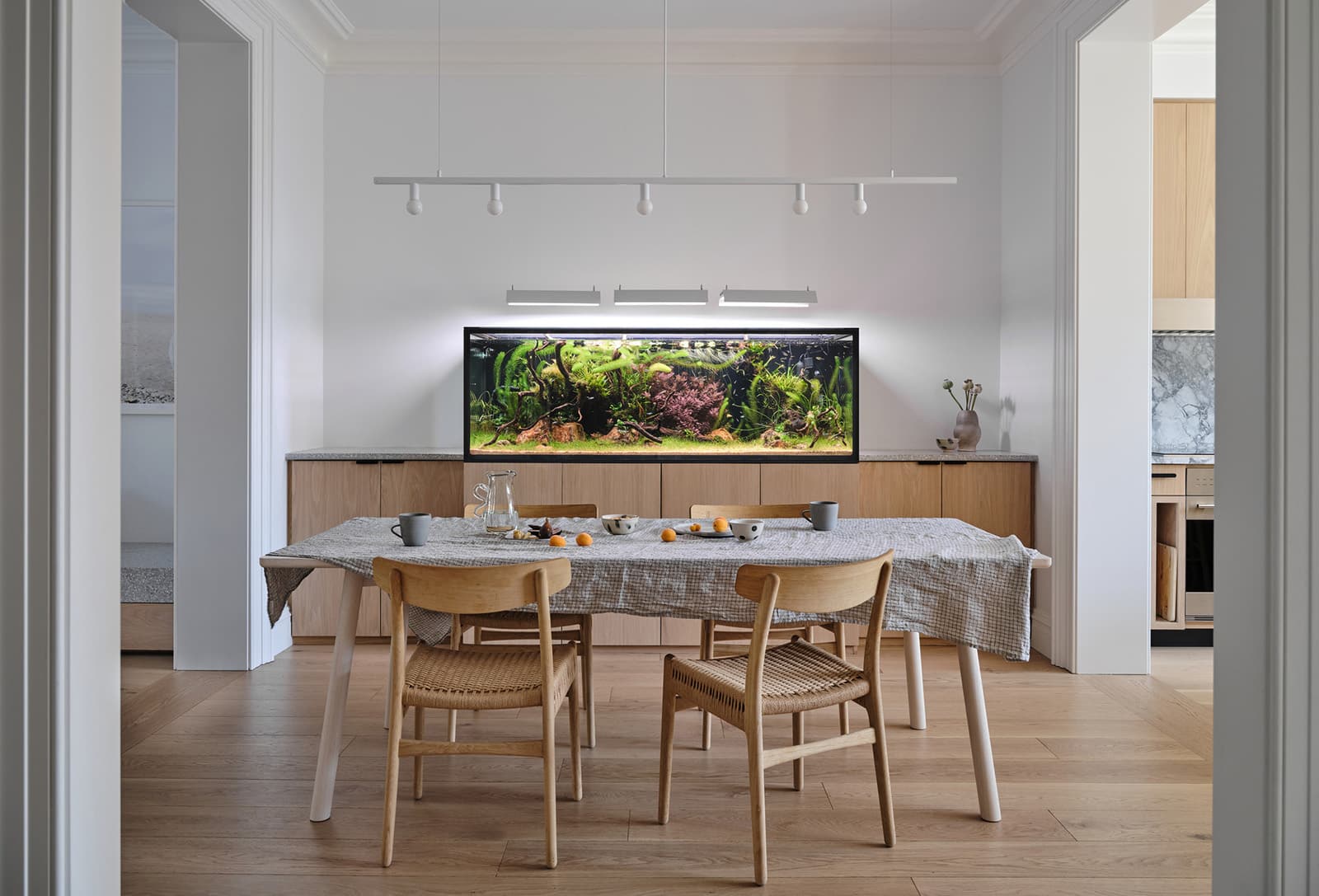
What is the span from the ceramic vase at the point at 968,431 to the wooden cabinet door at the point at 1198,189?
1.34 m

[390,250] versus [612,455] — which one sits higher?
[390,250]

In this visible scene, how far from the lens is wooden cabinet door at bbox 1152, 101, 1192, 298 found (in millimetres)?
4738

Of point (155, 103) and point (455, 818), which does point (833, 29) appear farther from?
point (455, 818)

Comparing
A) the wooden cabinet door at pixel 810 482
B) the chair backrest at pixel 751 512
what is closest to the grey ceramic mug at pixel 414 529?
the chair backrest at pixel 751 512

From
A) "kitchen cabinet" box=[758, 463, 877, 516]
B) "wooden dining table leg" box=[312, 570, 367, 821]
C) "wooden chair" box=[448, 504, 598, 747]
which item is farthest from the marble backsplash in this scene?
"wooden dining table leg" box=[312, 570, 367, 821]

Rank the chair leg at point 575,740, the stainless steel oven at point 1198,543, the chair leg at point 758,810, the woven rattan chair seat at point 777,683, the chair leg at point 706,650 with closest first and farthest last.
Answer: the chair leg at point 758,810
the woven rattan chair seat at point 777,683
the chair leg at point 575,740
the chair leg at point 706,650
the stainless steel oven at point 1198,543

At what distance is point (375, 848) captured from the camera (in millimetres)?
2494

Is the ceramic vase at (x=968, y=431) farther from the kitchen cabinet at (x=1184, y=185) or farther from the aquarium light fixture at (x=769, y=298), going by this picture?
the kitchen cabinet at (x=1184, y=185)

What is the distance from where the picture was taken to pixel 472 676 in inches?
99.8

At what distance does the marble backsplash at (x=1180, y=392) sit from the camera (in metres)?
4.96

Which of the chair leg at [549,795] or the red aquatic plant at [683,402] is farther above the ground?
the red aquatic plant at [683,402]
